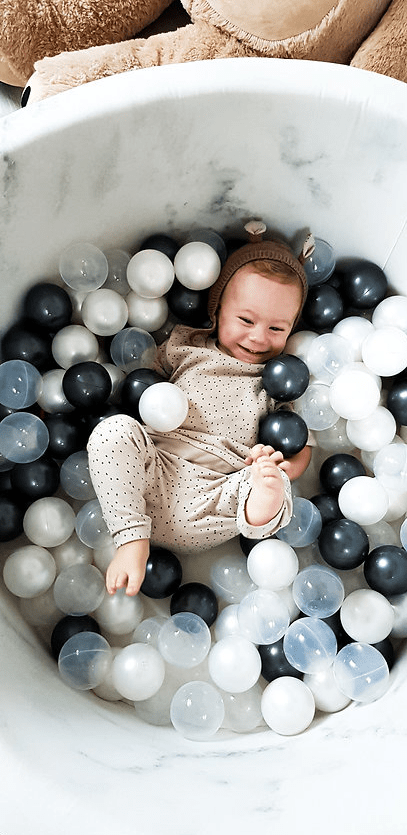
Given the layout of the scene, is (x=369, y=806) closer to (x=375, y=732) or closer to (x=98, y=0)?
(x=375, y=732)

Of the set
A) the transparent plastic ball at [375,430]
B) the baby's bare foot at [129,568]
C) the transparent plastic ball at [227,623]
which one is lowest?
the transparent plastic ball at [227,623]

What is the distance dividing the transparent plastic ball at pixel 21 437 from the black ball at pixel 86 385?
0.07 m

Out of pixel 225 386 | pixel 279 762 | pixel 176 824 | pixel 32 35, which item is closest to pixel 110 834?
pixel 176 824

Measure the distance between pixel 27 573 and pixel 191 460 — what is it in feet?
0.95

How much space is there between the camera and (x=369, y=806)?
79 cm

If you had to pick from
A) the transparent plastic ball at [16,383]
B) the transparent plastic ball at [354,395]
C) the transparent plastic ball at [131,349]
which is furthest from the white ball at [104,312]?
the transparent plastic ball at [354,395]

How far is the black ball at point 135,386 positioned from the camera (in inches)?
43.7

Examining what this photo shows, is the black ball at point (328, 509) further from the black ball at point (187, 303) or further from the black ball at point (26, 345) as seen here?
the black ball at point (26, 345)

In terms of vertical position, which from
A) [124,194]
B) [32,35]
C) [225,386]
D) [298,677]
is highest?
[32,35]

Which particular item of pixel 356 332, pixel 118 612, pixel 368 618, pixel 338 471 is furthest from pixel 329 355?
pixel 118 612

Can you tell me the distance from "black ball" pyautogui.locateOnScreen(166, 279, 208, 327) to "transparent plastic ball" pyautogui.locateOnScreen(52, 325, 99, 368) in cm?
15

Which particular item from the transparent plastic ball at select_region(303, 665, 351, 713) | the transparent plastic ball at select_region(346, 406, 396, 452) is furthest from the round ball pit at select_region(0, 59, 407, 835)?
the transparent plastic ball at select_region(346, 406, 396, 452)

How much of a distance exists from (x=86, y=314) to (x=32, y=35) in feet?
1.66

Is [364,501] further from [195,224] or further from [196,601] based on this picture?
[195,224]
